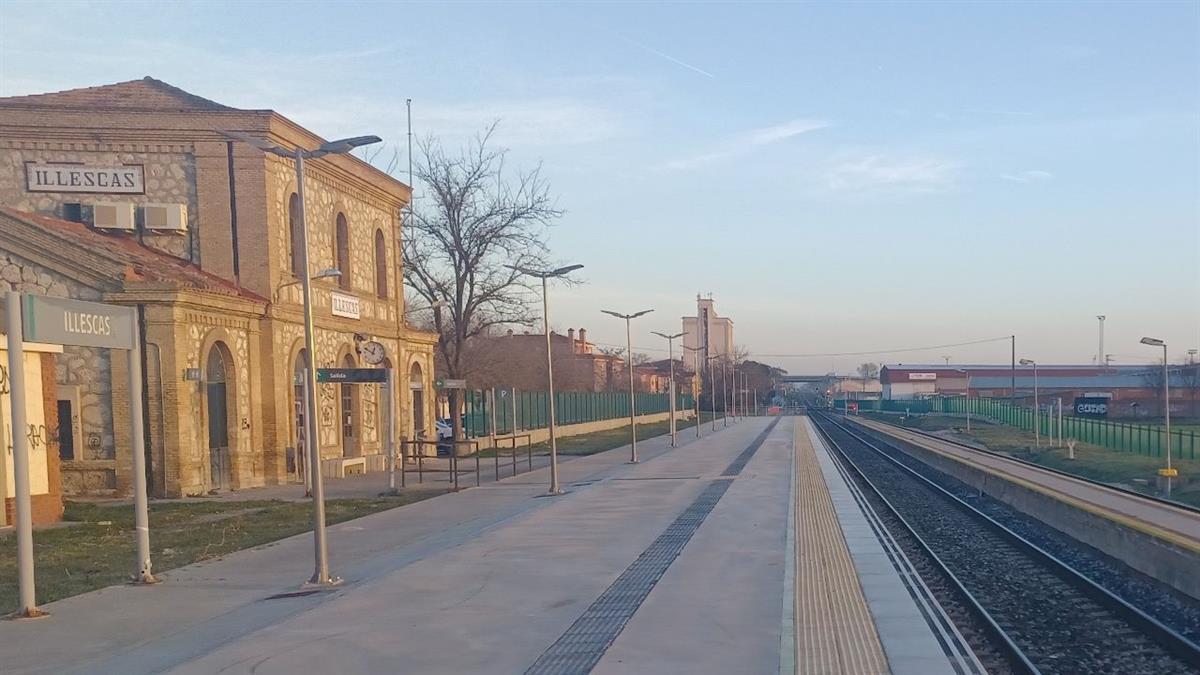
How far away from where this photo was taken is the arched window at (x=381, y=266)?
35750 millimetres

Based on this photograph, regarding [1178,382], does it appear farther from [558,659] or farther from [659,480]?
[558,659]

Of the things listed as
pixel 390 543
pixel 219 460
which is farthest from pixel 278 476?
pixel 390 543

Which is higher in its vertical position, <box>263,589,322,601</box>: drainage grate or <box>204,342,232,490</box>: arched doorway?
<box>204,342,232,490</box>: arched doorway

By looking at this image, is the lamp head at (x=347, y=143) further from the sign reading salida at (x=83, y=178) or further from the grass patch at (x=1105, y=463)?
the grass patch at (x=1105, y=463)

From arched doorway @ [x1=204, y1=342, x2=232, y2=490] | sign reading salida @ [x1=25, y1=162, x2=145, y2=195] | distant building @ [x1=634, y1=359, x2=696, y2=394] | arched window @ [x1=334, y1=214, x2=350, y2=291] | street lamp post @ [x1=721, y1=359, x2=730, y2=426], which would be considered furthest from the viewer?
distant building @ [x1=634, y1=359, x2=696, y2=394]

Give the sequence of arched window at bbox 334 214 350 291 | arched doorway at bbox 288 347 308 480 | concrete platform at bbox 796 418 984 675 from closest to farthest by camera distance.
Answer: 1. concrete platform at bbox 796 418 984 675
2. arched doorway at bbox 288 347 308 480
3. arched window at bbox 334 214 350 291

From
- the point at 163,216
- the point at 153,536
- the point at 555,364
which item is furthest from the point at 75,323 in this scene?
the point at 555,364

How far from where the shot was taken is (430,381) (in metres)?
39.2

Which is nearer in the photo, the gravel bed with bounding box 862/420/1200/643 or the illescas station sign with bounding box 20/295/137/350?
the illescas station sign with bounding box 20/295/137/350

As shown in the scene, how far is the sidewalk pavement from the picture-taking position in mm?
8984

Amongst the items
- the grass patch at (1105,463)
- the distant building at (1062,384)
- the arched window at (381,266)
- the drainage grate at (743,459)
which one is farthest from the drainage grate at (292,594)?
the distant building at (1062,384)

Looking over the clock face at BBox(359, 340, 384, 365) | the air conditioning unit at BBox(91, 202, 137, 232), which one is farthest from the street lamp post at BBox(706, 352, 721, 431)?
the air conditioning unit at BBox(91, 202, 137, 232)

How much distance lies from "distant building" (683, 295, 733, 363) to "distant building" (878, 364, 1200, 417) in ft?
79.8

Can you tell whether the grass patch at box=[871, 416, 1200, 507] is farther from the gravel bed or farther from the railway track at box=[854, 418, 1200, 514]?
the gravel bed
